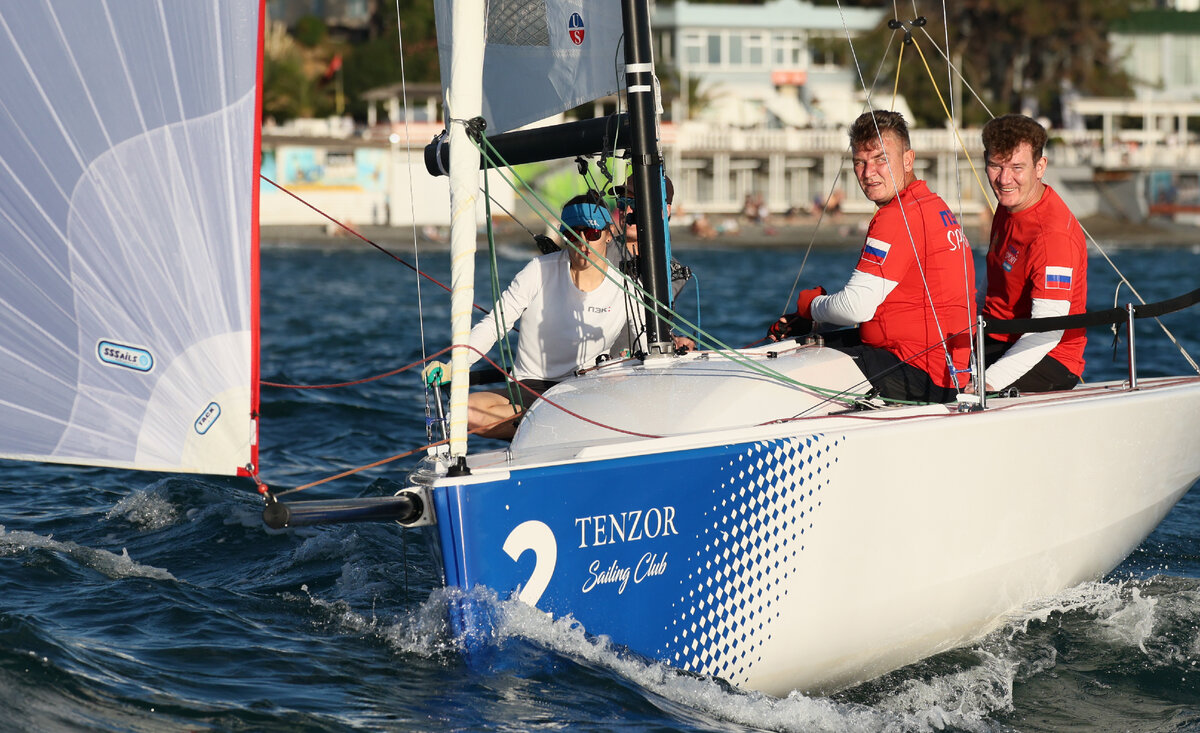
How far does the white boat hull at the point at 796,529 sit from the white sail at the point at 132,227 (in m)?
0.73

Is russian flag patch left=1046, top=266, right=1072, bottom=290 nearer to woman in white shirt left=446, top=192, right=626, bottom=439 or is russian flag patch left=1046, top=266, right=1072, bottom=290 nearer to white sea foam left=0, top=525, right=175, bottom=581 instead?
woman in white shirt left=446, top=192, right=626, bottom=439

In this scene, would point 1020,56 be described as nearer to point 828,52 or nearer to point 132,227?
point 828,52

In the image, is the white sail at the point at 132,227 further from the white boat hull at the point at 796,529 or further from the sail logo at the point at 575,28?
the sail logo at the point at 575,28

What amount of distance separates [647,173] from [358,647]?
1880mm

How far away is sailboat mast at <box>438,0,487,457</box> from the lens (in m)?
3.72

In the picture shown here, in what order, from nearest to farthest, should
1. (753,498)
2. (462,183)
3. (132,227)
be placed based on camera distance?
(132,227) → (462,183) → (753,498)

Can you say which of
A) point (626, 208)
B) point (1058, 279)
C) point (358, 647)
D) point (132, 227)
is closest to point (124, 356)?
point (132, 227)

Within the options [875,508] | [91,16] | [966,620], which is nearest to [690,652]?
[875,508]

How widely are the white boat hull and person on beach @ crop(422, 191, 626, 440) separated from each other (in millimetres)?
752

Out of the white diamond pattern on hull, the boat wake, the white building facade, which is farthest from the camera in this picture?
the white building facade

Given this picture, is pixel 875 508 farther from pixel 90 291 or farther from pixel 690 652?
pixel 90 291

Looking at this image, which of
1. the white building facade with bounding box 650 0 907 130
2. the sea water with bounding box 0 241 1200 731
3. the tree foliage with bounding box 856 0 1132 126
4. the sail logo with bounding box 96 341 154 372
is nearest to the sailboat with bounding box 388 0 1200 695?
the sea water with bounding box 0 241 1200 731

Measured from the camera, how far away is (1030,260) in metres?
4.84

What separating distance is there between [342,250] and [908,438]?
1428 inches
